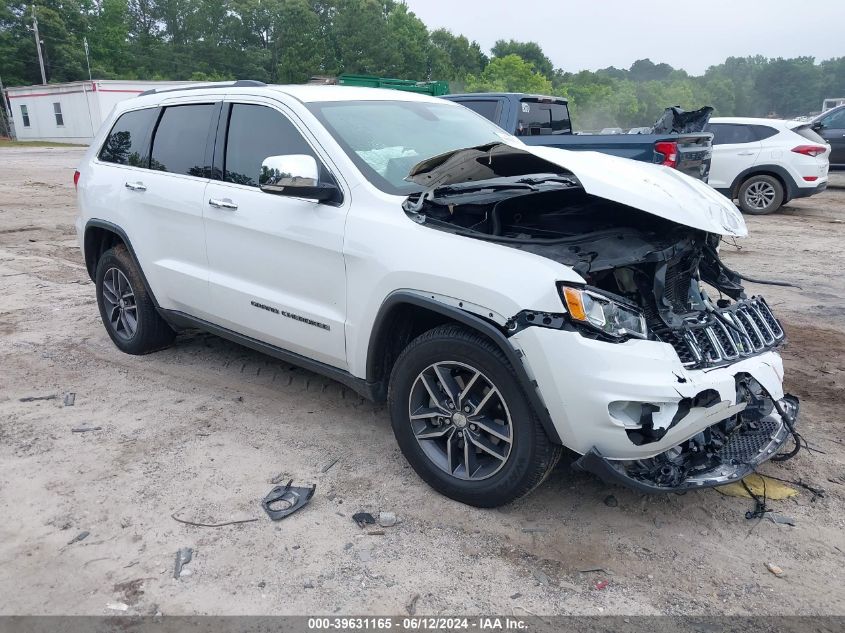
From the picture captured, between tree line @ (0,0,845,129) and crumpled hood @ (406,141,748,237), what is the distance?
170ft

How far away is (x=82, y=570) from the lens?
2973mm

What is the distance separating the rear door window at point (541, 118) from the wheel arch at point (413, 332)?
6.39 m

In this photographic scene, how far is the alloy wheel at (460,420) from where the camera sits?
3.21 m

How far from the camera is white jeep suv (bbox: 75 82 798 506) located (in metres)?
2.92

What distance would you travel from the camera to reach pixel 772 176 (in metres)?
12.3

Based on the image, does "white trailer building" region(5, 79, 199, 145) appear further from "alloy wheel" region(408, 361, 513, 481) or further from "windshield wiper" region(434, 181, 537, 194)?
"alloy wheel" region(408, 361, 513, 481)

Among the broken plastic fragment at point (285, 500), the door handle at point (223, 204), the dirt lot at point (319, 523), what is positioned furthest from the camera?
the door handle at point (223, 204)

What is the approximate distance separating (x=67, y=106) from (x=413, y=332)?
46516 mm

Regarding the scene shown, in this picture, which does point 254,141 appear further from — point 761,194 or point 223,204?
point 761,194

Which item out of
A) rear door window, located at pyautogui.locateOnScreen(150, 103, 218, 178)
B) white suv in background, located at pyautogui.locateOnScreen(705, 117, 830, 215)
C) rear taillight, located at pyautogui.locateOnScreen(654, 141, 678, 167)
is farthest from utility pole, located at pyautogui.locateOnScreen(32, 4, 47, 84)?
rear door window, located at pyautogui.locateOnScreen(150, 103, 218, 178)

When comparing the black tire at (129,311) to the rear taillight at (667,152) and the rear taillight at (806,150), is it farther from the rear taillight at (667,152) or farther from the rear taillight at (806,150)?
the rear taillight at (806,150)

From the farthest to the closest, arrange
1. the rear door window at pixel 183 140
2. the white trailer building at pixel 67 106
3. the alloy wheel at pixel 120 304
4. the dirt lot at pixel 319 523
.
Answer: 1. the white trailer building at pixel 67 106
2. the alloy wheel at pixel 120 304
3. the rear door window at pixel 183 140
4. the dirt lot at pixel 319 523

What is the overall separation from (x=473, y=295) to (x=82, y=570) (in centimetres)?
203

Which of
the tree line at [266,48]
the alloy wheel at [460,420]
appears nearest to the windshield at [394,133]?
the alloy wheel at [460,420]
